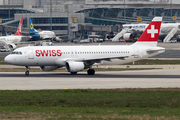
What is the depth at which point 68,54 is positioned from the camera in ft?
146

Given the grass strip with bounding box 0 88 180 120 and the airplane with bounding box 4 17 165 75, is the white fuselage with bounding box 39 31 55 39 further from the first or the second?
the grass strip with bounding box 0 88 180 120

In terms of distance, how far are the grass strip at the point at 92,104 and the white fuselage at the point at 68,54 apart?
47.4 ft

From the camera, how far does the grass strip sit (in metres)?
19.1

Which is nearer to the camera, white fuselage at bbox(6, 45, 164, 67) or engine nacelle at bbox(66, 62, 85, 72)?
engine nacelle at bbox(66, 62, 85, 72)

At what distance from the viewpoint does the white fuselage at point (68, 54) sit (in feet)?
141

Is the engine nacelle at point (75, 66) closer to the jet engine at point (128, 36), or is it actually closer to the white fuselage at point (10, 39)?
the white fuselage at point (10, 39)

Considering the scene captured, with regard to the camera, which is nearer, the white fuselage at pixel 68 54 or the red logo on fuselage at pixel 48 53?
the white fuselage at pixel 68 54

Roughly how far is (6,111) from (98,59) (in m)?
23.6

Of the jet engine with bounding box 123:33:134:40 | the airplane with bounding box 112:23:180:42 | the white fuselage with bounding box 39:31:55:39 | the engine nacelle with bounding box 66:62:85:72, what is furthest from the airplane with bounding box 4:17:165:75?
the white fuselage with bounding box 39:31:55:39

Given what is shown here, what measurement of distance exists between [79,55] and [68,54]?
149 centimetres

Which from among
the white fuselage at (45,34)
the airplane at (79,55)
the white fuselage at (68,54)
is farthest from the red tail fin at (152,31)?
the white fuselage at (45,34)

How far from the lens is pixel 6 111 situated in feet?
67.3

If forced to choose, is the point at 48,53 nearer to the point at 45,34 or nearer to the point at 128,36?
the point at 45,34

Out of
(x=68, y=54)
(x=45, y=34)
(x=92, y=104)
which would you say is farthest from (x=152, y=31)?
(x=45, y=34)
